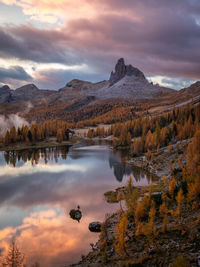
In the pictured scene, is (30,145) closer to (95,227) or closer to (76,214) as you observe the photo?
(76,214)

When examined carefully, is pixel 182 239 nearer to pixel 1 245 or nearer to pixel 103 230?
pixel 103 230

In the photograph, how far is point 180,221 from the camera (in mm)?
29812

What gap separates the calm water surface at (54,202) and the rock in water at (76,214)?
904 millimetres

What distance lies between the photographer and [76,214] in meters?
43.3

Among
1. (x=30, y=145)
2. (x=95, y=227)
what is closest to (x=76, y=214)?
(x=95, y=227)

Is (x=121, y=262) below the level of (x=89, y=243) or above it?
above

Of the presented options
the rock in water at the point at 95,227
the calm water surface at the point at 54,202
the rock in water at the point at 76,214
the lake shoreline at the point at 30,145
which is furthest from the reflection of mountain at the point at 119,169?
the lake shoreline at the point at 30,145

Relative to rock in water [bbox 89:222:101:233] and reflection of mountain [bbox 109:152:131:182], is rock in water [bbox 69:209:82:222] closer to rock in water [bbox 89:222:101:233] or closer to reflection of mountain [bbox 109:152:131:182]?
rock in water [bbox 89:222:101:233]

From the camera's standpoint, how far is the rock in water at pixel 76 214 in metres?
42.5

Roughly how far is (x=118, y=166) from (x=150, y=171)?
16.0 meters

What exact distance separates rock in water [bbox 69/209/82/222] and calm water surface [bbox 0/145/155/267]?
904mm

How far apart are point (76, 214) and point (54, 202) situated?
1076 cm

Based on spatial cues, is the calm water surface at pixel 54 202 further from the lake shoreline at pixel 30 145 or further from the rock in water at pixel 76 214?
the lake shoreline at pixel 30 145

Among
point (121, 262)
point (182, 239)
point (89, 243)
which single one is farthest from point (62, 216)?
point (182, 239)
